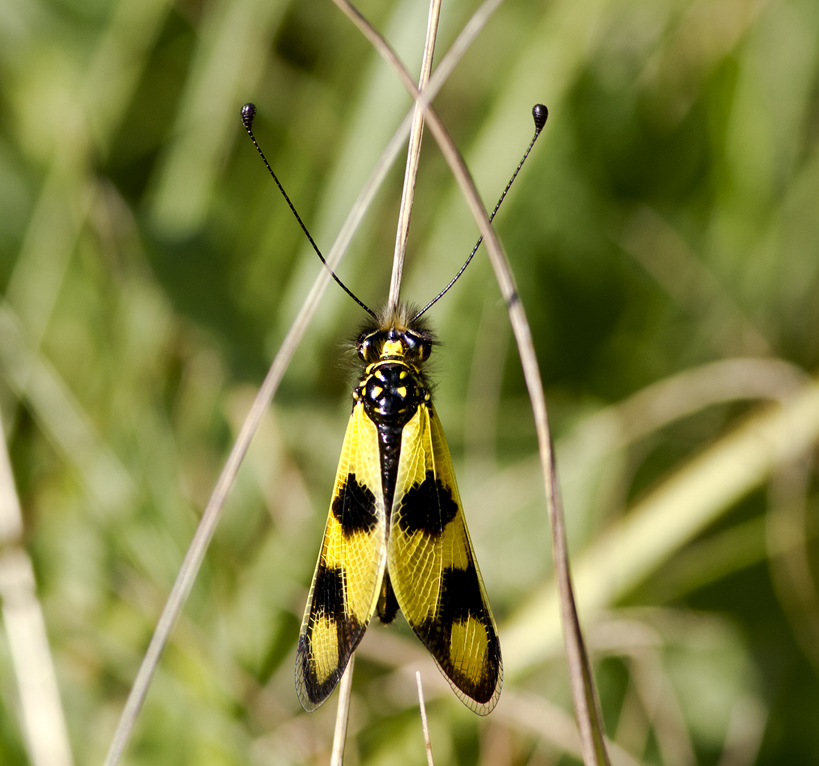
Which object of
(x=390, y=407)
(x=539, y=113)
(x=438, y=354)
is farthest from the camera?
(x=438, y=354)

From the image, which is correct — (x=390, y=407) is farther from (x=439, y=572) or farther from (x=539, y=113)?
(x=539, y=113)

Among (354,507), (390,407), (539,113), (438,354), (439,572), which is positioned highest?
(438,354)

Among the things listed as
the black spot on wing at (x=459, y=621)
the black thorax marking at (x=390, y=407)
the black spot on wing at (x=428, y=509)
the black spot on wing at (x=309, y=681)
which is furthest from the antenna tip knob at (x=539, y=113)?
the black spot on wing at (x=309, y=681)

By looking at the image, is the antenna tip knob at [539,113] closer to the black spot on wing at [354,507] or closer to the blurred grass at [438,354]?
the black spot on wing at [354,507]

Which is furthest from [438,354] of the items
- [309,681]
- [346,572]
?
[309,681]

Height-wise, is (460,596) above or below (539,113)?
below

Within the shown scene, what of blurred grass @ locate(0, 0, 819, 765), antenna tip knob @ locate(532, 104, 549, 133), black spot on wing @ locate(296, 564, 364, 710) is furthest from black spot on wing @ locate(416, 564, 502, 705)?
antenna tip knob @ locate(532, 104, 549, 133)
